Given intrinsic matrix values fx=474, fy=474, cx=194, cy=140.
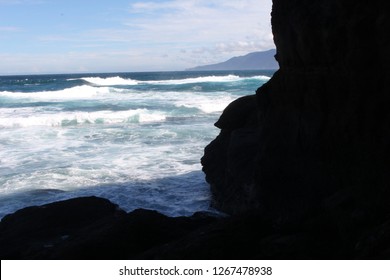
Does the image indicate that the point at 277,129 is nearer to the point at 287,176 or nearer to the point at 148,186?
the point at 287,176

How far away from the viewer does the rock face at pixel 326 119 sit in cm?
511

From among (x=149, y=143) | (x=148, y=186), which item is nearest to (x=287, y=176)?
(x=148, y=186)

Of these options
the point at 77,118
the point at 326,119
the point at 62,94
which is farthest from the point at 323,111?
the point at 62,94

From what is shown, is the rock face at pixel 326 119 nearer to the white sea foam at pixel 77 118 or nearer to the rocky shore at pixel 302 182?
the rocky shore at pixel 302 182

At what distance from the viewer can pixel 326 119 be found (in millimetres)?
6160

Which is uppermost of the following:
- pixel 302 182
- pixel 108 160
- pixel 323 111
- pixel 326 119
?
pixel 323 111

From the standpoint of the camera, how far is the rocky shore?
15.9 ft

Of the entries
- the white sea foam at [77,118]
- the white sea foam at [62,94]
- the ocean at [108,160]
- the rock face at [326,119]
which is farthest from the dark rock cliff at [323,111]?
the white sea foam at [62,94]

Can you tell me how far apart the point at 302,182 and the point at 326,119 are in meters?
0.88

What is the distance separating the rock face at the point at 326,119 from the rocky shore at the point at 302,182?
0.05 feet

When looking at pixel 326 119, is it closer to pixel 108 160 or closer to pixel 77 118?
pixel 108 160

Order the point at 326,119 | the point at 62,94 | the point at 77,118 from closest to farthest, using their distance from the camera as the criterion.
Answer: the point at 326,119, the point at 77,118, the point at 62,94

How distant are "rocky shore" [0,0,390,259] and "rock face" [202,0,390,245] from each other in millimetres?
14

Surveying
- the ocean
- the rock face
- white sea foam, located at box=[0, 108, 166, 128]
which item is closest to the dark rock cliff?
Result: the rock face
